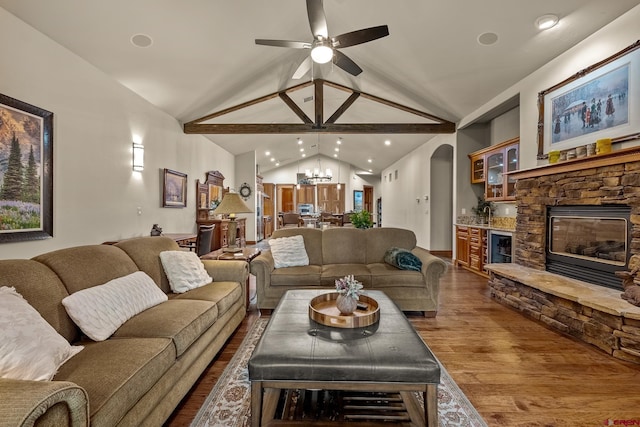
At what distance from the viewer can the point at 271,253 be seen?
3.93 meters

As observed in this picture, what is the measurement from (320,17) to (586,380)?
357 cm

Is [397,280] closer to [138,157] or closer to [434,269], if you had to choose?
[434,269]

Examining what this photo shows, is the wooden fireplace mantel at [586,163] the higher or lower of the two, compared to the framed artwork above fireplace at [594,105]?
lower

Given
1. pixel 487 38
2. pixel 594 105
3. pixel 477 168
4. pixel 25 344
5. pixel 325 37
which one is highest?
pixel 487 38

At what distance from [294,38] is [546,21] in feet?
9.62

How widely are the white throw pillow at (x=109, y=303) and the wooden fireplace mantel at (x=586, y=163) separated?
4181mm

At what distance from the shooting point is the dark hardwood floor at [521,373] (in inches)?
75.5

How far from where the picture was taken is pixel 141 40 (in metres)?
3.53

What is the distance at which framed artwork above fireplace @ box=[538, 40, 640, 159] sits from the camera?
2955 mm

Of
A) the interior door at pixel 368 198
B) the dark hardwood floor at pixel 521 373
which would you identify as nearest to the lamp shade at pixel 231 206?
the dark hardwood floor at pixel 521 373

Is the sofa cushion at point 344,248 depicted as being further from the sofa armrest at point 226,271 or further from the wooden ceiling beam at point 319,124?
the wooden ceiling beam at point 319,124

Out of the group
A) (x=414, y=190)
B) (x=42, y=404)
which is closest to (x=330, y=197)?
(x=414, y=190)

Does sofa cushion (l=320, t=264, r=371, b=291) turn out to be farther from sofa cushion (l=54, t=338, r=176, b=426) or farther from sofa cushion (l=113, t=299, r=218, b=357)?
sofa cushion (l=54, t=338, r=176, b=426)

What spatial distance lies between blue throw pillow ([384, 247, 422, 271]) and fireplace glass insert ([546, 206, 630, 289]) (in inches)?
68.2
